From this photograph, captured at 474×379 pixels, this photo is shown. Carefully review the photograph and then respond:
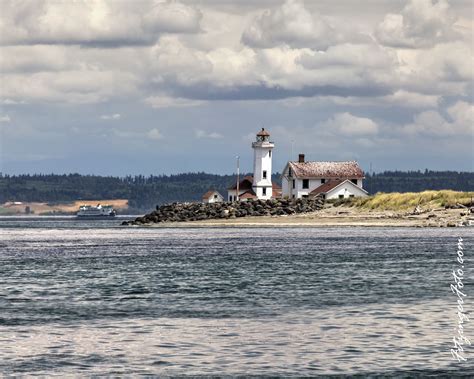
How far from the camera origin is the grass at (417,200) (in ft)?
427

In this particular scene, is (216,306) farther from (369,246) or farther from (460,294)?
(369,246)

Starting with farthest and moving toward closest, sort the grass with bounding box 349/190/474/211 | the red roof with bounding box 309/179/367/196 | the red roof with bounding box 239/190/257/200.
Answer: the red roof with bounding box 239/190/257/200 < the red roof with bounding box 309/179/367/196 < the grass with bounding box 349/190/474/211

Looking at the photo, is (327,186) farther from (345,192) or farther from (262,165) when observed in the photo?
(262,165)

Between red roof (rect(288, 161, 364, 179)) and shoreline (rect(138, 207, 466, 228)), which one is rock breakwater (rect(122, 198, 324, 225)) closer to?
shoreline (rect(138, 207, 466, 228))

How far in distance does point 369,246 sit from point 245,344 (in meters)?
55.5

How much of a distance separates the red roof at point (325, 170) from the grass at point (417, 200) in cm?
2366

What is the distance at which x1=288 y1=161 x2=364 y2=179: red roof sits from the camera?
559 feet

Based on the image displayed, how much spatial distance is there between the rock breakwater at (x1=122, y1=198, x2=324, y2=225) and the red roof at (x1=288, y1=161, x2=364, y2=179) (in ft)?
42.3

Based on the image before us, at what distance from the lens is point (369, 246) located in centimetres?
8356

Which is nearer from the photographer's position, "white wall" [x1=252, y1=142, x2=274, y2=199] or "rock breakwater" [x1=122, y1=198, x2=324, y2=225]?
"rock breakwater" [x1=122, y1=198, x2=324, y2=225]

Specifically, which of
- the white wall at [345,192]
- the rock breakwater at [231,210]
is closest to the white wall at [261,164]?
the rock breakwater at [231,210]

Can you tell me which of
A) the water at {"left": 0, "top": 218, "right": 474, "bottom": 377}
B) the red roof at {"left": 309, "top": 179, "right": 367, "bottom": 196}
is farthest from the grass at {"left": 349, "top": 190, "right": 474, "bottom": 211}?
the water at {"left": 0, "top": 218, "right": 474, "bottom": 377}

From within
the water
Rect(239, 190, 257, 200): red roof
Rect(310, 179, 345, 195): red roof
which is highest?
Rect(310, 179, 345, 195): red roof

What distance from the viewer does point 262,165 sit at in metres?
177
